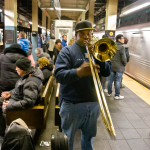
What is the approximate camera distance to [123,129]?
3.15 meters

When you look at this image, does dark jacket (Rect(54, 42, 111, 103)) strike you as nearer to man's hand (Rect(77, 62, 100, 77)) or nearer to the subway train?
man's hand (Rect(77, 62, 100, 77))

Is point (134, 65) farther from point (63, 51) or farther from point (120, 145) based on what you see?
point (63, 51)

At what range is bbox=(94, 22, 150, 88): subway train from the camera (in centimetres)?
628

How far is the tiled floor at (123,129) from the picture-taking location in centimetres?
264

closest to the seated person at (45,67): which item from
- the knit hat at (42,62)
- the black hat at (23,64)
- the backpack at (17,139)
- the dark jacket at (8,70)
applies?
the knit hat at (42,62)

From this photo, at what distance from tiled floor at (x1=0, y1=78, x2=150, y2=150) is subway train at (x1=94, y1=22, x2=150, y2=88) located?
216cm

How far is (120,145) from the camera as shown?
264 centimetres

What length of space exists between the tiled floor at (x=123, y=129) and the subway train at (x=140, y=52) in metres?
2.16

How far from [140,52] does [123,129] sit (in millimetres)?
4720

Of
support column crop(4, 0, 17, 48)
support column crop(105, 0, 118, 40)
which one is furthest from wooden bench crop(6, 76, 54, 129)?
support column crop(105, 0, 118, 40)

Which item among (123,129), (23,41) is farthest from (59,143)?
(23,41)

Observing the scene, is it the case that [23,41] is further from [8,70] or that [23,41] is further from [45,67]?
[8,70]

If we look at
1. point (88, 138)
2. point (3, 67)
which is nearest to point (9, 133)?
point (88, 138)

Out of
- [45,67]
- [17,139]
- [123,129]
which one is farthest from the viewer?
[45,67]
